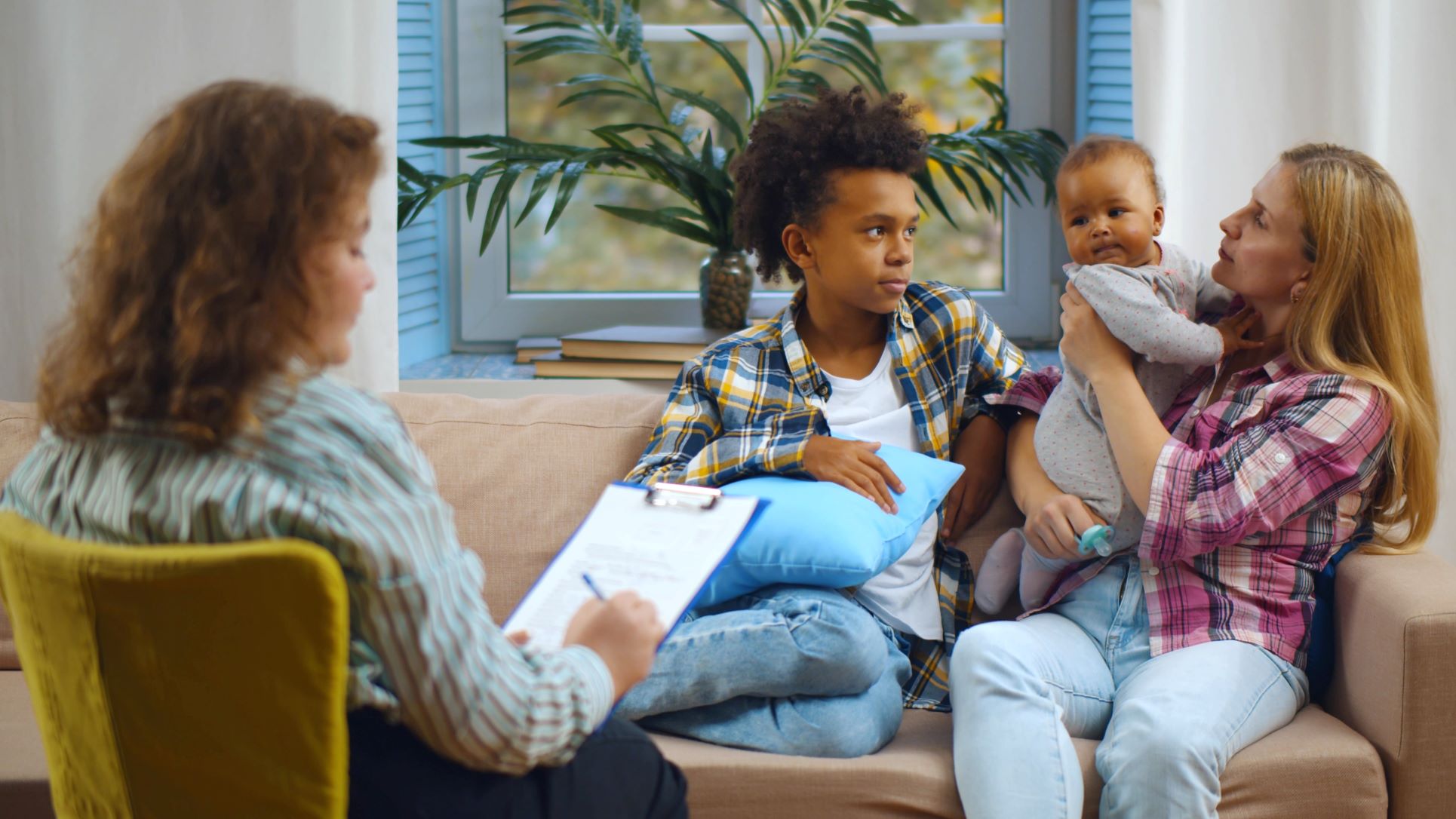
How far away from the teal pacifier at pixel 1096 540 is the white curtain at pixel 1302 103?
2.61 ft

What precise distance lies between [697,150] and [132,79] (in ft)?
3.46

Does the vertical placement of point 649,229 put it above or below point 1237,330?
above

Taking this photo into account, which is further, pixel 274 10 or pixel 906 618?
pixel 274 10

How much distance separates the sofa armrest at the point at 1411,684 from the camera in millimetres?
1359

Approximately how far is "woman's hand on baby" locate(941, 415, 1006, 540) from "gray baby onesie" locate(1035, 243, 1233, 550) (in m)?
0.10

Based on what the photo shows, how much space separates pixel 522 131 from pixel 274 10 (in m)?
0.65

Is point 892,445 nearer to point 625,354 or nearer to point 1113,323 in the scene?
point 1113,323

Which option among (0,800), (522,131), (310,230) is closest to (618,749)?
(310,230)

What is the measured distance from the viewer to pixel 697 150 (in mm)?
2537

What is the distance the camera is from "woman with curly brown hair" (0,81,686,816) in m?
0.81

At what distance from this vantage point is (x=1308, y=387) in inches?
58.4

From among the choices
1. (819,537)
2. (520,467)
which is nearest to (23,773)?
(520,467)

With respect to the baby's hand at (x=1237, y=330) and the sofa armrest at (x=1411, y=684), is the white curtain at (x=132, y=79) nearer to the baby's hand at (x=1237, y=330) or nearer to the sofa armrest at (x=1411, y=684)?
the baby's hand at (x=1237, y=330)

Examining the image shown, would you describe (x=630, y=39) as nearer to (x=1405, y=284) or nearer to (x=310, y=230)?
(x=1405, y=284)
